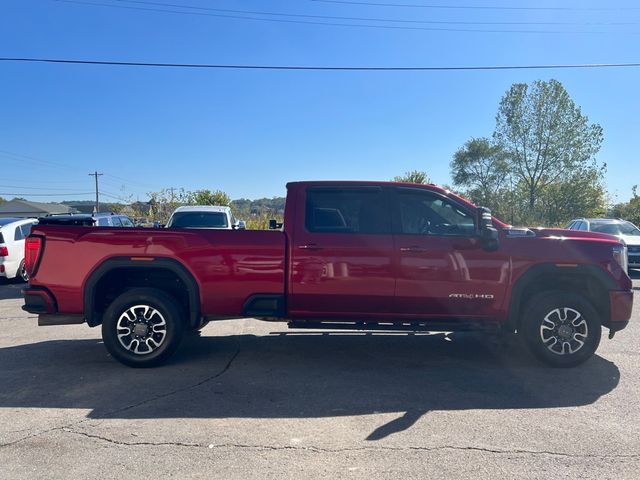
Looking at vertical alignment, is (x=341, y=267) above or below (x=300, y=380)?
above

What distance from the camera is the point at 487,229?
17.9ft

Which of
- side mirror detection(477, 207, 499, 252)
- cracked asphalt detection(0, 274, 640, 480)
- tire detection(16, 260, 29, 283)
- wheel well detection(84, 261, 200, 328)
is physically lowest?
cracked asphalt detection(0, 274, 640, 480)

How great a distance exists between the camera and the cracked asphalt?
11.8 feet

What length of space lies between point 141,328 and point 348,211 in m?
2.66

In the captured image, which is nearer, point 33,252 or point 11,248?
point 33,252

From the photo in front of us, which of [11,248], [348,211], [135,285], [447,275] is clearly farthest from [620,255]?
Answer: [11,248]

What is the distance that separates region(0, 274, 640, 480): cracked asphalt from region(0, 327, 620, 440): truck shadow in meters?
0.02

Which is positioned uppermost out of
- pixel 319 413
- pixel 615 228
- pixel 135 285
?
pixel 615 228

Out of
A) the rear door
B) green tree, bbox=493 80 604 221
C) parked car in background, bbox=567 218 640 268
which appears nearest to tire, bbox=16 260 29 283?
the rear door

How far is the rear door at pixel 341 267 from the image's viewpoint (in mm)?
5668

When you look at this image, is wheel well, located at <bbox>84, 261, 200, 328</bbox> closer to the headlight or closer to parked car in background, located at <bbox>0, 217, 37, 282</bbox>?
the headlight

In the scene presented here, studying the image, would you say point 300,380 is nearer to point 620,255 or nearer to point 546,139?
point 620,255

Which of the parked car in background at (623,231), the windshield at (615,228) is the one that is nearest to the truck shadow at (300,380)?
the parked car in background at (623,231)

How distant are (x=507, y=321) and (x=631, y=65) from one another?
17299 mm
